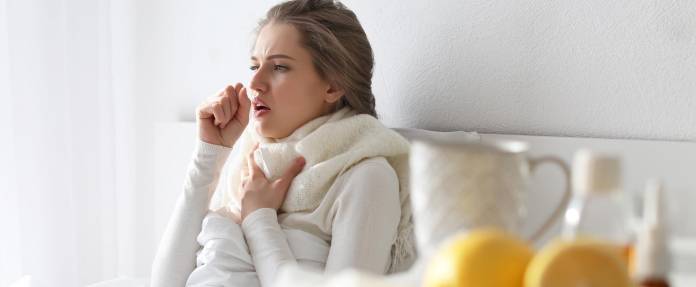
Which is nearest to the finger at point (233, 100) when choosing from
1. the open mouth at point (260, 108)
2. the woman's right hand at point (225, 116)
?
the woman's right hand at point (225, 116)

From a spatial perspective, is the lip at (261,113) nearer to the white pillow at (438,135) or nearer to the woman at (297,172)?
the woman at (297,172)

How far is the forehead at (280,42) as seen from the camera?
1745 mm

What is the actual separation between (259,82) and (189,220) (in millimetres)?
343

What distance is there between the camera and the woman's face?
5.72ft

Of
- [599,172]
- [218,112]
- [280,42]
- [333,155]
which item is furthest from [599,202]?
[218,112]

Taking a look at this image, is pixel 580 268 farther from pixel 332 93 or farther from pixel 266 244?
pixel 332 93

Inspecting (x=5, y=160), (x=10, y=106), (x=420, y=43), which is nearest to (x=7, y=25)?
(x=10, y=106)

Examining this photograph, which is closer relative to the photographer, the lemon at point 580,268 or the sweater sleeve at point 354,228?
the lemon at point 580,268

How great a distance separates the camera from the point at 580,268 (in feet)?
2.00

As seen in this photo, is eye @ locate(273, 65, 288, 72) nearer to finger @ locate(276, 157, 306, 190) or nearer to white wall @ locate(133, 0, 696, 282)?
finger @ locate(276, 157, 306, 190)

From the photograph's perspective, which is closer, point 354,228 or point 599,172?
point 599,172

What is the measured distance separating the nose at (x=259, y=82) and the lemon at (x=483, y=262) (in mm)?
1121

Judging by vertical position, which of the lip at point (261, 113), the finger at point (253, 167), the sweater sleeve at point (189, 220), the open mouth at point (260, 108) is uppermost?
the open mouth at point (260, 108)

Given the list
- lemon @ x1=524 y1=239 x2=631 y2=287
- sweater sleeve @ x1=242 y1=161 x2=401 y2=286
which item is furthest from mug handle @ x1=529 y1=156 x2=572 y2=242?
sweater sleeve @ x1=242 y1=161 x2=401 y2=286
